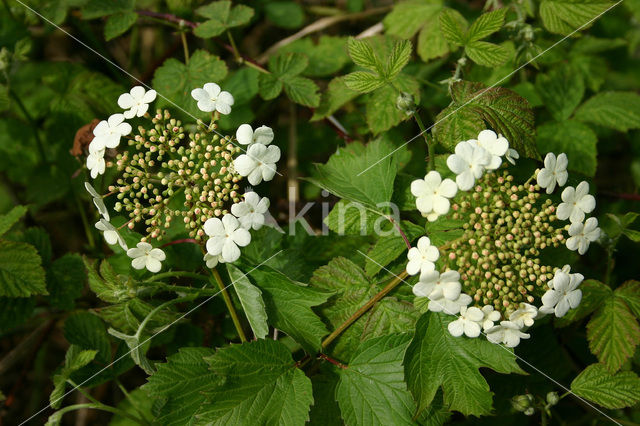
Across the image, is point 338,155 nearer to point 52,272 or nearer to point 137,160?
point 137,160

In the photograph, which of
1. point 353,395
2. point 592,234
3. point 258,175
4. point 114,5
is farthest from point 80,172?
point 592,234

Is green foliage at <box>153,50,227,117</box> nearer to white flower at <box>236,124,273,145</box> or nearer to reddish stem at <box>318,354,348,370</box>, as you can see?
white flower at <box>236,124,273,145</box>

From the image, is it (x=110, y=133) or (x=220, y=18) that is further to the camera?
(x=220, y=18)

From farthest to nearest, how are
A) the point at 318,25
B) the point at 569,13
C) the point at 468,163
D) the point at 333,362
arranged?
the point at 318,25 → the point at 569,13 → the point at 333,362 → the point at 468,163

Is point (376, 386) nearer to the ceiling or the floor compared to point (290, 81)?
nearer to the floor

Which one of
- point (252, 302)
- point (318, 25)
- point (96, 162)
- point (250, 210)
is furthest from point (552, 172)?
point (318, 25)

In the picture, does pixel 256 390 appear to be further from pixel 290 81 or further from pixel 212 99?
pixel 290 81

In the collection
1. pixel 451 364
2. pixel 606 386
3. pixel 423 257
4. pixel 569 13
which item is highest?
pixel 569 13
